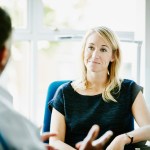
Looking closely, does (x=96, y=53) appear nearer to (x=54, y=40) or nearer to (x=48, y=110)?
(x=48, y=110)

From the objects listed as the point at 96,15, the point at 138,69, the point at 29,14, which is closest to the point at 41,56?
the point at 29,14

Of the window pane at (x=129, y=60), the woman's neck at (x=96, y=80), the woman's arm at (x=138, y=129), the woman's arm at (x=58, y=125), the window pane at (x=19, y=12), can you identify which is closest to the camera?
the woman's arm at (x=138, y=129)

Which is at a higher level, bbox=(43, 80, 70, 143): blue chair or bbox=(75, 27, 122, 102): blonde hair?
bbox=(75, 27, 122, 102): blonde hair

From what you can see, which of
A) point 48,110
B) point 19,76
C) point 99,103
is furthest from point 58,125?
point 19,76

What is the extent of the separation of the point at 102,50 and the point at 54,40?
59 centimetres

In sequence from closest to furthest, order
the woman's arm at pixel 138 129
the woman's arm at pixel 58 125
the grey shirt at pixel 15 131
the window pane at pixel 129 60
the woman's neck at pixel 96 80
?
the grey shirt at pixel 15 131
the woman's arm at pixel 138 129
the woman's arm at pixel 58 125
the woman's neck at pixel 96 80
the window pane at pixel 129 60

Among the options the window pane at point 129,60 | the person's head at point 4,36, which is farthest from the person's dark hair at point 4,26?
the window pane at point 129,60

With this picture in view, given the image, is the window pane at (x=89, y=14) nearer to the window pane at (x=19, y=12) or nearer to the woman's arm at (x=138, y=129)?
the window pane at (x=19, y=12)

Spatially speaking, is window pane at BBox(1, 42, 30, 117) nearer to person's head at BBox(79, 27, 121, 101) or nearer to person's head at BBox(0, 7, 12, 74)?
person's head at BBox(79, 27, 121, 101)

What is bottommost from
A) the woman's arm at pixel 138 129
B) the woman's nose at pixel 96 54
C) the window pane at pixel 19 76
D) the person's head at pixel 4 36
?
the woman's arm at pixel 138 129

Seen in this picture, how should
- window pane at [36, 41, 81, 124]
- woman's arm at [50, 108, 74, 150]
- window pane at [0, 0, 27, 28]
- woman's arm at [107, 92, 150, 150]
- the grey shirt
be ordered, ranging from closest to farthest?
1. the grey shirt
2. woman's arm at [107, 92, 150, 150]
3. woman's arm at [50, 108, 74, 150]
4. window pane at [0, 0, 27, 28]
5. window pane at [36, 41, 81, 124]

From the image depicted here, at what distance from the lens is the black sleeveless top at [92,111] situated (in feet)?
5.87

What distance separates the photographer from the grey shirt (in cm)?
73

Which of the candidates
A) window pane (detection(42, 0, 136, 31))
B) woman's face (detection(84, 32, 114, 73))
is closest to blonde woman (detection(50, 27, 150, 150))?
woman's face (detection(84, 32, 114, 73))
